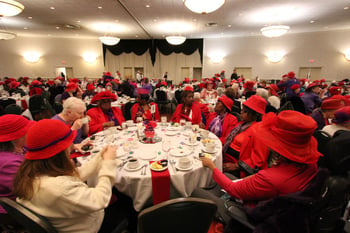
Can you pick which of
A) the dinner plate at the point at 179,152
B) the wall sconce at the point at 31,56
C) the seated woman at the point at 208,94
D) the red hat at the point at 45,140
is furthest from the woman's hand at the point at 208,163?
the wall sconce at the point at 31,56

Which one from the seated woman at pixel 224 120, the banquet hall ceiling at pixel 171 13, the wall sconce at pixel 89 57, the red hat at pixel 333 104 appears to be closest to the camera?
the red hat at pixel 333 104

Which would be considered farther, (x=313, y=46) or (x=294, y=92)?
(x=313, y=46)

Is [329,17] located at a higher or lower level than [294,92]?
higher

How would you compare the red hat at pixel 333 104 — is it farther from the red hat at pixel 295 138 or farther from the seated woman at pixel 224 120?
the red hat at pixel 295 138

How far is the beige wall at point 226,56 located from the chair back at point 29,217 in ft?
48.9

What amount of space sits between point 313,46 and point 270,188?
1496 centimetres

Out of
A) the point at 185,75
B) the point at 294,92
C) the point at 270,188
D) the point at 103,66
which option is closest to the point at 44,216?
the point at 270,188

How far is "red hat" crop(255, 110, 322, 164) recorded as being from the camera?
1.09 m

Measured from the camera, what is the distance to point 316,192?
99cm

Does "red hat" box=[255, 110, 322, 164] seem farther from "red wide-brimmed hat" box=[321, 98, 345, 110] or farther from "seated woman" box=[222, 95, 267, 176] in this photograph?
"red wide-brimmed hat" box=[321, 98, 345, 110]

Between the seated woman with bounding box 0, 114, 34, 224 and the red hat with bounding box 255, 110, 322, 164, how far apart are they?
1.88m

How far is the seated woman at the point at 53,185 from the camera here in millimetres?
993

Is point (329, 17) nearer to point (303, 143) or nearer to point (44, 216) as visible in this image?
point (303, 143)

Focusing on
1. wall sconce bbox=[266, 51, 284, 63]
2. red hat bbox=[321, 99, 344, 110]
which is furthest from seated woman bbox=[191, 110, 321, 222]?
wall sconce bbox=[266, 51, 284, 63]
